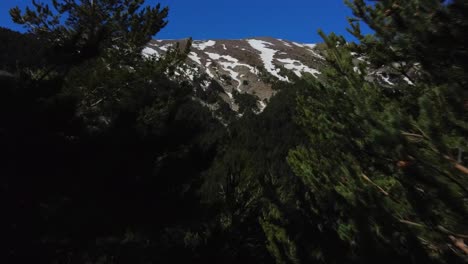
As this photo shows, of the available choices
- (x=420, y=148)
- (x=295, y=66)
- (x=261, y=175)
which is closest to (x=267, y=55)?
(x=295, y=66)

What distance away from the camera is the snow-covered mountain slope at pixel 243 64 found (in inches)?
2992

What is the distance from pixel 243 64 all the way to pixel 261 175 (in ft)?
264

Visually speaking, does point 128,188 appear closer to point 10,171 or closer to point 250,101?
point 10,171

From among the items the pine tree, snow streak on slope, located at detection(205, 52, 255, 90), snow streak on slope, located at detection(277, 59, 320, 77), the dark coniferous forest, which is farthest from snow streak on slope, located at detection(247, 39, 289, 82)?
the pine tree

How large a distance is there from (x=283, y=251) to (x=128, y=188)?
3977 mm

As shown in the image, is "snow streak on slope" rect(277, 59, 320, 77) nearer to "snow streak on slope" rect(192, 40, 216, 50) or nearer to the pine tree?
"snow streak on slope" rect(192, 40, 216, 50)

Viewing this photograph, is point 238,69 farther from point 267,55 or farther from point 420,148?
point 420,148

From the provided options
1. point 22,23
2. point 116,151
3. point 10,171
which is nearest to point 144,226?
point 116,151

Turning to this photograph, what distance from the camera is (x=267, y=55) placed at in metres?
101

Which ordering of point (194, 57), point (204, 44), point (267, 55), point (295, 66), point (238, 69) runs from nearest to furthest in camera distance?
point (238, 69), point (194, 57), point (295, 66), point (267, 55), point (204, 44)

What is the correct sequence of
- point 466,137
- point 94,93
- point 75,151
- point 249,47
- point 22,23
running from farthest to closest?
point 249,47 < point 22,23 < point 94,93 < point 75,151 < point 466,137

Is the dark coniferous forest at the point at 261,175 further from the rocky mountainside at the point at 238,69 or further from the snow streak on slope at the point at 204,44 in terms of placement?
the snow streak on slope at the point at 204,44

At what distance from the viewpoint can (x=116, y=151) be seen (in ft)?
19.8

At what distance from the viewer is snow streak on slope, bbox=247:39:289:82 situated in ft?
276
